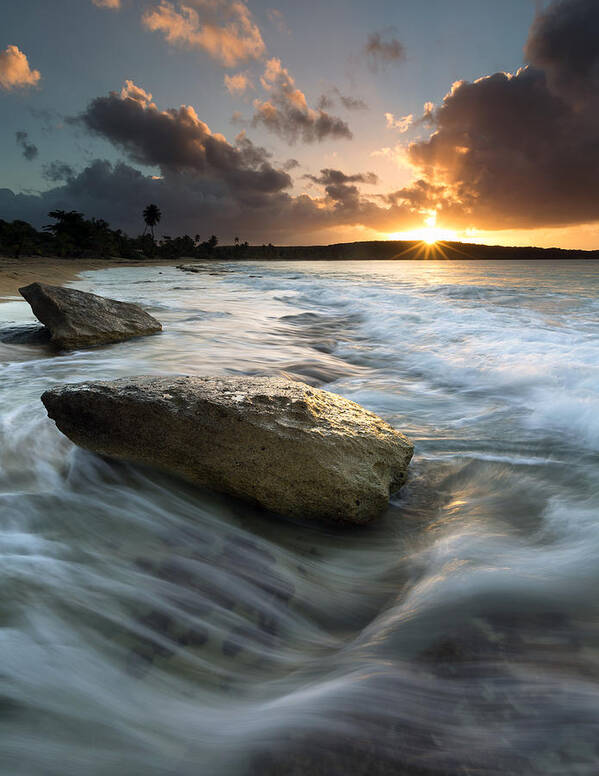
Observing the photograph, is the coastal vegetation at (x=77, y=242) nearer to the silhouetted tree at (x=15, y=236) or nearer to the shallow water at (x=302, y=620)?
the silhouetted tree at (x=15, y=236)

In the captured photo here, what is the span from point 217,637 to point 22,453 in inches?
76.1

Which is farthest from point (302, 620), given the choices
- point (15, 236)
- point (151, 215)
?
point (151, 215)

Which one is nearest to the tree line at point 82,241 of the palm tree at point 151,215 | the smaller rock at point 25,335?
the palm tree at point 151,215

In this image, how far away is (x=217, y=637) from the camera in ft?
5.03

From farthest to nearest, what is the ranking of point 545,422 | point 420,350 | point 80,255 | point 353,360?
point 80,255 → point 420,350 → point 353,360 → point 545,422

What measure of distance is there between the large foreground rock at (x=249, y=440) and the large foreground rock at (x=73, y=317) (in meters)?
3.62

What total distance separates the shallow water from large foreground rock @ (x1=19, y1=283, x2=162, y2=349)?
250 centimetres

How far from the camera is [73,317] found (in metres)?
5.73

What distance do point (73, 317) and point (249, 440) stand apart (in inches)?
189

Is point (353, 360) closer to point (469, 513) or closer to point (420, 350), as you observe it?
point (420, 350)

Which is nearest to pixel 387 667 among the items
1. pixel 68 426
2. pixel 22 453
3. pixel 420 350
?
pixel 68 426

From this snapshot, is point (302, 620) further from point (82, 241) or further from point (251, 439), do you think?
point (82, 241)

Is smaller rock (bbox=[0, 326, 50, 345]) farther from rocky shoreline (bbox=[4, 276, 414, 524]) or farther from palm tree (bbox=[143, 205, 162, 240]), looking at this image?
palm tree (bbox=[143, 205, 162, 240])

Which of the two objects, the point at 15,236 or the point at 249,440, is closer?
the point at 249,440
